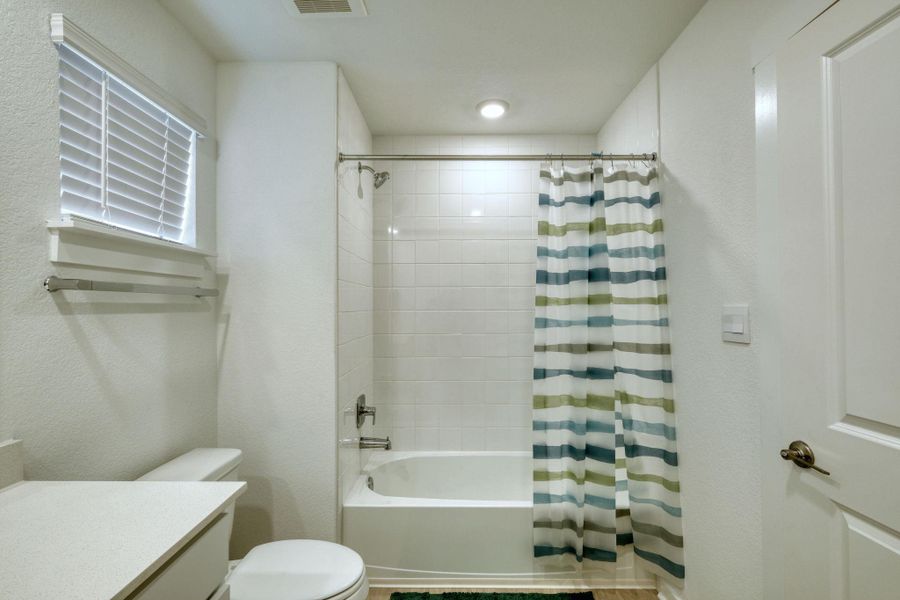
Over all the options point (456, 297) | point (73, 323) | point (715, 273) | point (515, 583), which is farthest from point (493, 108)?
point (515, 583)

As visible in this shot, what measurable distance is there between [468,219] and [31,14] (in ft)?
6.74

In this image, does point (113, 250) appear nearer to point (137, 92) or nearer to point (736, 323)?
point (137, 92)

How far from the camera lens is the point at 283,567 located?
1.37m

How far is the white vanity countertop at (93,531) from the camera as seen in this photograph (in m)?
0.64

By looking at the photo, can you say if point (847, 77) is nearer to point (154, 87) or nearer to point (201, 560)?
point (201, 560)

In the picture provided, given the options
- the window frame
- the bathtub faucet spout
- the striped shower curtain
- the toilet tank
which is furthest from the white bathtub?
the window frame

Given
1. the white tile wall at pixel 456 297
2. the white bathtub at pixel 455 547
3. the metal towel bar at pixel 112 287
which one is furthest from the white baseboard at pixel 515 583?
the metal towel bar at pixel 112 287

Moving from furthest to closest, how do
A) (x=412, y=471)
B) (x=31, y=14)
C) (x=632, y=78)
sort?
(x=412, y=471), (x=632, y=78), (x=31, y=14)

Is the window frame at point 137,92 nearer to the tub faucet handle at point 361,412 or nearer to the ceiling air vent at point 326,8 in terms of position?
the ceiling air vent at point 326,8

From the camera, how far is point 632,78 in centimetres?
203

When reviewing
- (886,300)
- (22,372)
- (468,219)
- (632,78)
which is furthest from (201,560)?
(632,78)

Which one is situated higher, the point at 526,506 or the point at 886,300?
the point at 886,300

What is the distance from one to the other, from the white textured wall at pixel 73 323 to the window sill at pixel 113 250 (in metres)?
0.03

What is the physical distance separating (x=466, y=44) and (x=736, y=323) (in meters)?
1.50
